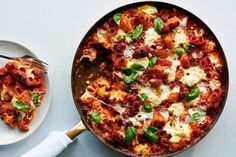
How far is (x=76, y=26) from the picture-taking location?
10.8 ft

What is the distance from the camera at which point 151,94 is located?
3146 mm

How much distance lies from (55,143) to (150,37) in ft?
2.69

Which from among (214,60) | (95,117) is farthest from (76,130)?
(214,60)

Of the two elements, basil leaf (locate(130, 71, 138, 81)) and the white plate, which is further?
the white plate

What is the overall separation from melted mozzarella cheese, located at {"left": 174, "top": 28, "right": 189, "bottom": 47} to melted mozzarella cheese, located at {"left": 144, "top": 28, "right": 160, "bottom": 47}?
0.36 ft

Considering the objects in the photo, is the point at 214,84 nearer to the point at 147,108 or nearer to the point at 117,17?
the point at 147,108

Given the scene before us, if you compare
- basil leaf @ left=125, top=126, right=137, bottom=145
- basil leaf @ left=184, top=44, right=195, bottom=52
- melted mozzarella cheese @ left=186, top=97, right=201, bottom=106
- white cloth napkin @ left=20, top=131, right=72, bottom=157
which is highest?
basil leaf @ left=184, top=44, right=195, bottom=52

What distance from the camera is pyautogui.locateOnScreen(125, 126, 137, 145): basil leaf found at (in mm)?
3082

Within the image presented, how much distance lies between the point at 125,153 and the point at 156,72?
0.50 meters

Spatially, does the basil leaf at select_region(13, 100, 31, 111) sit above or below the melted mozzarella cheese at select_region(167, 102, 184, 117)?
below

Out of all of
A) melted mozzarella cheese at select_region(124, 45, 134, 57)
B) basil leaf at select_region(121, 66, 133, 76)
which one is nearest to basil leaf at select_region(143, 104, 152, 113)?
basil leaf at select_region(121, 66, 133, 76)

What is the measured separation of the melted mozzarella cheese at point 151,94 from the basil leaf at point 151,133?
0.14 m

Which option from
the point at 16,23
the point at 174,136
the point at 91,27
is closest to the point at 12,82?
the point at 16,23

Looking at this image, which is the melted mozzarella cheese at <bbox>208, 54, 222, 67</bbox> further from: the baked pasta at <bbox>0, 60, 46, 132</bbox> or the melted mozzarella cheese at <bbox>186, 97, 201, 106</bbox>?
the baked pasta at <bbox>0, 60, 46, 132</bbox>
